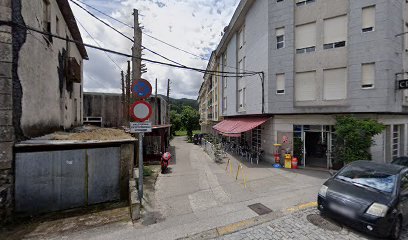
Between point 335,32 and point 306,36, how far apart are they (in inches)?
58.1

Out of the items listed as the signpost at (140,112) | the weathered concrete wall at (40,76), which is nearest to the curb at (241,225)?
the signpost at (140,112)

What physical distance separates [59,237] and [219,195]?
4.56m

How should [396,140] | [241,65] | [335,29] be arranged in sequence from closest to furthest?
1. [335,29]
2. [396,140]
3. [241,65]

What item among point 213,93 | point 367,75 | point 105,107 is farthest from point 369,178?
point 213,93

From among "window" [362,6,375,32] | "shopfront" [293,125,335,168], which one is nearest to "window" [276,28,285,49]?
"window" [362,6,375,32]

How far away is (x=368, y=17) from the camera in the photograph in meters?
10.0

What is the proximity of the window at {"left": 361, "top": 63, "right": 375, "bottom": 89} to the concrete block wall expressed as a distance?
14.7 meters

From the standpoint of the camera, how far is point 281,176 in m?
9.27

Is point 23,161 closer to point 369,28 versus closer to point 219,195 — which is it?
point 219,195

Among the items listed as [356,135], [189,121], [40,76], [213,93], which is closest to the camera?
[40,76]

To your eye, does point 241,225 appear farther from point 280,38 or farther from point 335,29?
point 335,29

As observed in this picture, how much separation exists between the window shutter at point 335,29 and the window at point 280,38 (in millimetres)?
2278

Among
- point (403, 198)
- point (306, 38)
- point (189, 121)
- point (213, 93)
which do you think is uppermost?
point (306, 38)

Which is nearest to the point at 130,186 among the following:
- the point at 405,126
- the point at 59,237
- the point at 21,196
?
the point at 59,237
